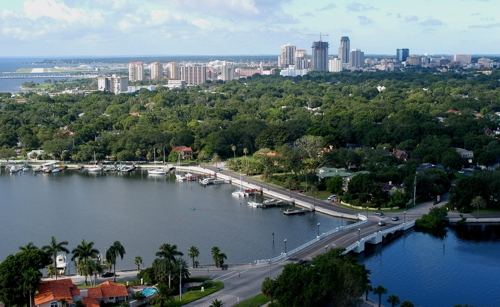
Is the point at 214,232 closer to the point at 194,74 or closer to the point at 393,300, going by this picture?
the point at 393,300

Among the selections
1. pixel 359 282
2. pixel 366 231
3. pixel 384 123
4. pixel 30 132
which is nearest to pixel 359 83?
pixel 384 123

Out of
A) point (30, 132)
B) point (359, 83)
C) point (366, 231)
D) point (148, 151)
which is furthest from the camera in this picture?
point (359, 83)

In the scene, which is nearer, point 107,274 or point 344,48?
point 107,274

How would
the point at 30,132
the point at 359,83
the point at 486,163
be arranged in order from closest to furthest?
the point at 486,163
the point at 30,132
the point at 359,83

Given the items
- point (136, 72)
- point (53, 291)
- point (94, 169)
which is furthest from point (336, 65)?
point (53, 291)

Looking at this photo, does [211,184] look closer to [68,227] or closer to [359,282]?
[68,227]

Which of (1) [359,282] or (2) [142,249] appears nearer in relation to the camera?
(1) [359,282]
